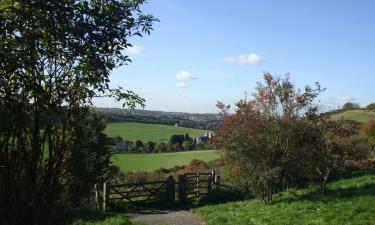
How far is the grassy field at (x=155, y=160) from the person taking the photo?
50.8m

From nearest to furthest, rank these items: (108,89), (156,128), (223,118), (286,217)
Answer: (108,89) → (286,217) → (223,118) → (156,128)

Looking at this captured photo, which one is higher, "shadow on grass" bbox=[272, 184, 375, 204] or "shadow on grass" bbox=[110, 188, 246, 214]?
"shadow on grass" bbox=[272, 184, 375, 204]

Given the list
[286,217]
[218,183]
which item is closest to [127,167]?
[218,183]

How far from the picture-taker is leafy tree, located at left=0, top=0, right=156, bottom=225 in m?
4.99

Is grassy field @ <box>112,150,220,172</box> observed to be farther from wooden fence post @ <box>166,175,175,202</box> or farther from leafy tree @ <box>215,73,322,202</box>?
leafy tree @ <box>215,73,322,202</box>

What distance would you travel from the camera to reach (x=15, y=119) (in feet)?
17.1

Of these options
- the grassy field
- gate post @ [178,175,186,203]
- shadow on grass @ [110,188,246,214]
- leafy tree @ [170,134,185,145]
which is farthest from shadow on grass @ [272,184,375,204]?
leafy tree @ [170,134,185,145]

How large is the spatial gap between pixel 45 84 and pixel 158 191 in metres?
20.7

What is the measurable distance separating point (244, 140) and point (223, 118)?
356 cm

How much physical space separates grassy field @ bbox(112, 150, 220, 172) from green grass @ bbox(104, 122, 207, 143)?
9600 mm

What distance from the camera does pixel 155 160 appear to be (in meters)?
57.3

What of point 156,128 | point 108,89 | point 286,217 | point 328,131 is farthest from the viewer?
point 156,128

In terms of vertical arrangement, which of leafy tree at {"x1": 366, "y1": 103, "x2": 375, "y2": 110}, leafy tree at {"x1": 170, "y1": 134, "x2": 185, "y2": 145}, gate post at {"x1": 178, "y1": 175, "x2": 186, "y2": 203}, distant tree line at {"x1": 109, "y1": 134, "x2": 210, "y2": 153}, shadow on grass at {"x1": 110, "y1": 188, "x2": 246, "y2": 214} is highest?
leafy tree at {"x1": 366, "y1": 103, "x2": 375, "y2": 110}

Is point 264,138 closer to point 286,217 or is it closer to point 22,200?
point 286,217
